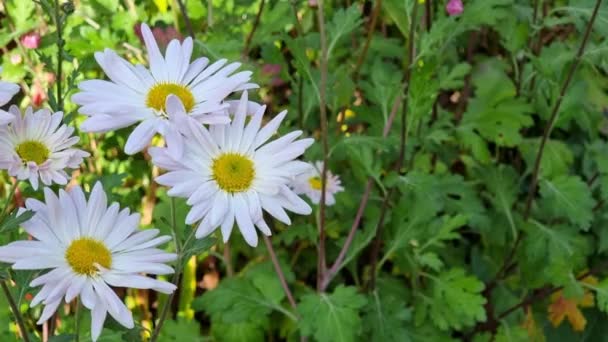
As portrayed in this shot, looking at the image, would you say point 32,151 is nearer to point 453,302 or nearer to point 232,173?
point 232,173

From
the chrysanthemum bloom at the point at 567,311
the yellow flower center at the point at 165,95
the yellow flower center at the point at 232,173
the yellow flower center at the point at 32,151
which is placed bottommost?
the chrysanthemum bloom at the point at 567,311

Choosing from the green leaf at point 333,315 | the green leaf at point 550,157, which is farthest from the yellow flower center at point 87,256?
the green leaf at point 550,157

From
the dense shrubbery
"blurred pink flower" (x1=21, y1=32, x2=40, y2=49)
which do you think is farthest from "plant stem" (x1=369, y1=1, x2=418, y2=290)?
"blurred pink flower" (x1=21, y1=32, x2=40, y2=49)

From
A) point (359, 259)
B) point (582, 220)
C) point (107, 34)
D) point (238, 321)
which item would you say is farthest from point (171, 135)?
point (359, 259)

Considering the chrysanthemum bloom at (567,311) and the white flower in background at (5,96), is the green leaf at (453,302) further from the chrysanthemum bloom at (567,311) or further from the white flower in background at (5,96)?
the white flower in background at (5,96)

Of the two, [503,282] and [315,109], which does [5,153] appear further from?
[503,282]

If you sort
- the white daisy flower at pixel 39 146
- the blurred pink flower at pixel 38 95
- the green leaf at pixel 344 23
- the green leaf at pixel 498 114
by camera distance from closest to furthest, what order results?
the white daisy flower at pixel 39 146 < the green leaf at pixel 344 23 < the green leaf at pixel 498 114 < the blurred pink flower at pixel 38 95

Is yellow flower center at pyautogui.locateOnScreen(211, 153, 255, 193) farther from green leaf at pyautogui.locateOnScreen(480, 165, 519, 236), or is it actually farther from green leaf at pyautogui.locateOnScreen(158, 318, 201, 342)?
green leaf at pyautogui.locateOnScreen(480, 165, 519, 236)
